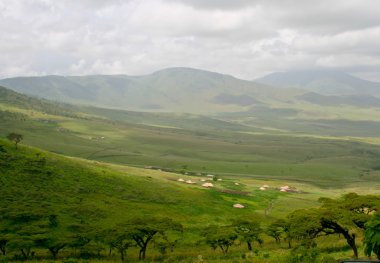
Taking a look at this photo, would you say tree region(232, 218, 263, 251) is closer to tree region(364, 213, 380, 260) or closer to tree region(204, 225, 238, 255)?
tree region(204, 225, 238, 255)

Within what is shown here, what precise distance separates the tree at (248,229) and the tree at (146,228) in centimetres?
996

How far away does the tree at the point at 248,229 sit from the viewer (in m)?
61.2

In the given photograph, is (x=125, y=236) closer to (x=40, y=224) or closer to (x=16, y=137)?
(x=40, y=224)

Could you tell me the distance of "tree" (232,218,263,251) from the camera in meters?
61.2

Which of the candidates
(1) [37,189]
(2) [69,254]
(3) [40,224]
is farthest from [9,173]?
(2) [69,254]

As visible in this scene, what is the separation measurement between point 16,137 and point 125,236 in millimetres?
62306

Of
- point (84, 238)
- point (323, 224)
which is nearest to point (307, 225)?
point (323, 224)

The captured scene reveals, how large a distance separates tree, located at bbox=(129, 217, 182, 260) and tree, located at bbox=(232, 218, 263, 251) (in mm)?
9959

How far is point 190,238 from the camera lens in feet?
240

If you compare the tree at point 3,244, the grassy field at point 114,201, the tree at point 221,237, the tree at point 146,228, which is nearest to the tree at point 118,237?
the tree at point 146,228

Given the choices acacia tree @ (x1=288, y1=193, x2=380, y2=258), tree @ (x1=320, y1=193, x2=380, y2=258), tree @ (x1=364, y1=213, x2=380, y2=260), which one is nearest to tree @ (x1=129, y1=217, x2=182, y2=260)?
acacia tree @ (x1=288, y1=193, x2=380, y2=258)

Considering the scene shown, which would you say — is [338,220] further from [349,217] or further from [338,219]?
[349,217]

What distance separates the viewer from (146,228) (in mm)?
53969

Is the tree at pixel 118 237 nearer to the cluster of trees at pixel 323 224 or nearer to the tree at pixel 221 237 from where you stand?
the tree at pixel 221 237
